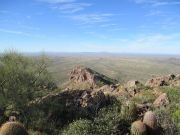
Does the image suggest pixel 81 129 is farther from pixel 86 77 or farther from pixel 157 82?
pixel 86 77

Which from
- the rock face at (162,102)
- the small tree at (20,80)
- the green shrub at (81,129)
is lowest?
the green shrub at (81,129)

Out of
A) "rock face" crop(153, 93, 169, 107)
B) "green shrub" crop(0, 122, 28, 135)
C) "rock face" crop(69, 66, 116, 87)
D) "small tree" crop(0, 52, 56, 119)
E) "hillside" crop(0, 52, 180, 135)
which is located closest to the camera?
"green shrub" crop(0, 122, 28, 135)

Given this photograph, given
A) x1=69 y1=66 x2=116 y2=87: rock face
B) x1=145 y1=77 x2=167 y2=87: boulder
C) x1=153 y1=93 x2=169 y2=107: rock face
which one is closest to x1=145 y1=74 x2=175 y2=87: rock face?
x1=145 y1=77 x2=167 y2=87: boulder

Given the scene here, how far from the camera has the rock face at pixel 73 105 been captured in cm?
2991

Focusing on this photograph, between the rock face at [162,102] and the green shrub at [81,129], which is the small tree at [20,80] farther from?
the rock face at [162,102]

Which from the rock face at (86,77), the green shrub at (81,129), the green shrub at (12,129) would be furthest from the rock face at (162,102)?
the rock face at (86,77)

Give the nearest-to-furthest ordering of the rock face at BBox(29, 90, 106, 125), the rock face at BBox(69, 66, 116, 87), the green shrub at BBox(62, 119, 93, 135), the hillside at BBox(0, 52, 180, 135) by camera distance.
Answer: the green shrub at BBox(62, 119, 93, 135)
the hillside at BBox(0, 52, 180, 135)
the rock face at BBox(29, 90, 106, 125)
the rock face at BBox(69, 66, 116, 87)

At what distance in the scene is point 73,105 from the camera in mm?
30875

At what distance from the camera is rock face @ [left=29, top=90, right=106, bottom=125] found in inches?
1177

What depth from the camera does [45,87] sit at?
39.3 meters

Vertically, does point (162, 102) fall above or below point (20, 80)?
below

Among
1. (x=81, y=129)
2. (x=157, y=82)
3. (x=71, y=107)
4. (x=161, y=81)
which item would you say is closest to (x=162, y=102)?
(x=71, y=107)

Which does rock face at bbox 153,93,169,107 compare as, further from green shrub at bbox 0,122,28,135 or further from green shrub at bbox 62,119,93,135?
green shrub at bbox 0,122,28,135

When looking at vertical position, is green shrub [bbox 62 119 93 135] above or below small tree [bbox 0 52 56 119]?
below
